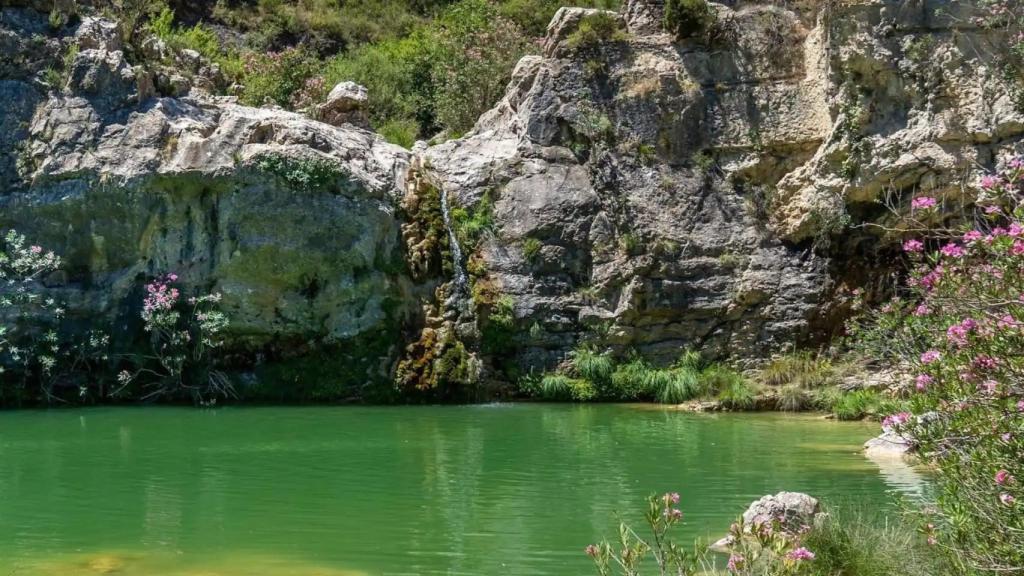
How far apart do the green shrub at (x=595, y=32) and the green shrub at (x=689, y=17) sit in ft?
3.37

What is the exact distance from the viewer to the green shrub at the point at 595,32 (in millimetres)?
22578

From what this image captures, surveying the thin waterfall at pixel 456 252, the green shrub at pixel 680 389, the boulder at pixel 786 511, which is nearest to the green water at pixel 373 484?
the boulder at pixel 786 511

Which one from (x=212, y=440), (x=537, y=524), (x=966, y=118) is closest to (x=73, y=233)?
(x=212, y=440)

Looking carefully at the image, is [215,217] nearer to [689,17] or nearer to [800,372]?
[689,17]

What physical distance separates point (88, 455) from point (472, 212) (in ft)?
32.8

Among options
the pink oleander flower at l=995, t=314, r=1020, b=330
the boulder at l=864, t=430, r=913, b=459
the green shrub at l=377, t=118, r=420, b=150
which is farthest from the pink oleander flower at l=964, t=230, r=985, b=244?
the green shrub at l=377, t=118, r=420, b=150

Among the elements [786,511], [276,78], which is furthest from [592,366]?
[786,511]

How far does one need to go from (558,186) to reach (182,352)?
7822mm

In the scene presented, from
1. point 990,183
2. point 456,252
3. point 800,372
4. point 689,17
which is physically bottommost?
point 800,372

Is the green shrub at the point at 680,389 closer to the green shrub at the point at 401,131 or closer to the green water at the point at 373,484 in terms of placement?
the green water at the point at 373,484

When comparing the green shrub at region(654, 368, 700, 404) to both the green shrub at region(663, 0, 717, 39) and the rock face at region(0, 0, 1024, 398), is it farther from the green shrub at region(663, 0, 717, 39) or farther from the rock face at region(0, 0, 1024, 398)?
the green shrub at region(663, 0, 717, 39)

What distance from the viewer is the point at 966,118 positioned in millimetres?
20078

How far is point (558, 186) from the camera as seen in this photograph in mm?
21703

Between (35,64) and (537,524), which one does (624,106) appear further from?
(537,524)
